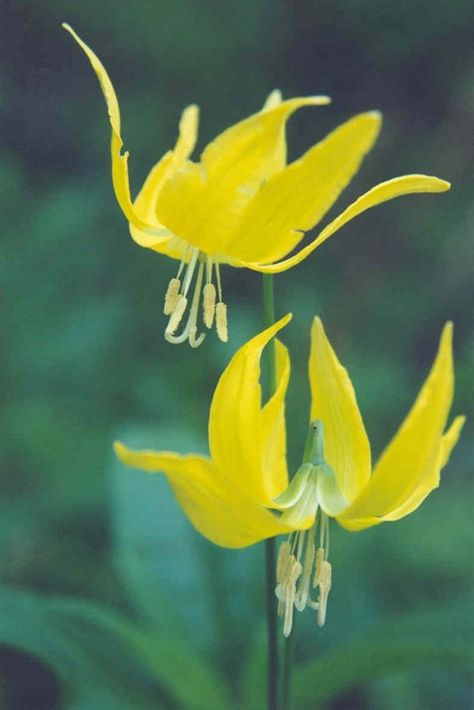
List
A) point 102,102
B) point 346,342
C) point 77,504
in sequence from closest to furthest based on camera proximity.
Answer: point 77,504 < point 346,342 < point 102,102

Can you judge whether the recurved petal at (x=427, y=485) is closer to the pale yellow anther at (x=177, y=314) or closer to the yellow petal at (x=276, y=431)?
the yellow petal at (x=276, y=431)

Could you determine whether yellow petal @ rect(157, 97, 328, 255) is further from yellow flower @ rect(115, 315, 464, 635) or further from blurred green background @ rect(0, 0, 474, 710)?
blurred green background @ rect(0, 0, 474, 710)

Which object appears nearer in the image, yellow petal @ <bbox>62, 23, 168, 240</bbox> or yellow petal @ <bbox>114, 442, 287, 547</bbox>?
yellow petal @ <bbox>114, 442, 287, 547</bbox>

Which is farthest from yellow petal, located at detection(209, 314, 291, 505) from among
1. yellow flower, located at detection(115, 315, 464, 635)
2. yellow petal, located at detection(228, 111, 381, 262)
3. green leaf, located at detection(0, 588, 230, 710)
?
green leaf, located at detection(0, 588, 230, 710)

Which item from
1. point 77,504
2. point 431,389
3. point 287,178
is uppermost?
point 287,178

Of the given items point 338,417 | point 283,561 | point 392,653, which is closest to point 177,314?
point 338,417

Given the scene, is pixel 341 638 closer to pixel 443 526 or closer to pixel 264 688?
pixel 264 688

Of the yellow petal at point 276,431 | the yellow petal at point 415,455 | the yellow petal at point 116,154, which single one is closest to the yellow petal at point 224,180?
the yellow petal at point 116,154

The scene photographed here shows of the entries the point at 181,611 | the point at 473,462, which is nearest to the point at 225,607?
the point at 181,611
